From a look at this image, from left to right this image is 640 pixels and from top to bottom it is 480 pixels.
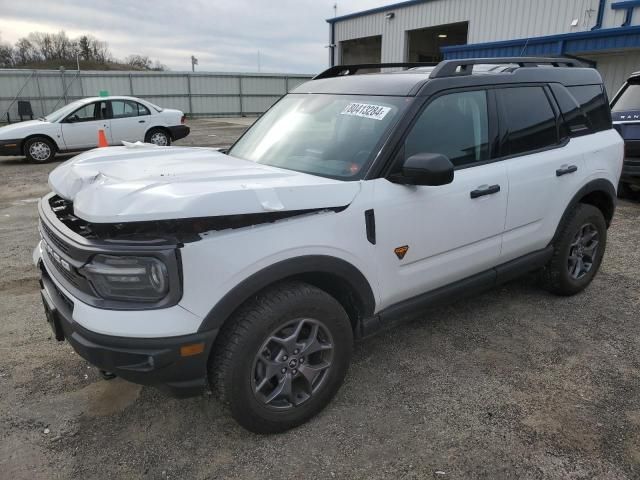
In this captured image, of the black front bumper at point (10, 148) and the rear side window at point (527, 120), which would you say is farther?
the black front bumper at point (10, 148)

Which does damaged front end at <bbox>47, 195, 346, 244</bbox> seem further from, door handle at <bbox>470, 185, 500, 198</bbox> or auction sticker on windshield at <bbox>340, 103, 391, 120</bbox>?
door handle at <bbox>470, 185, 500, 198</bbox>

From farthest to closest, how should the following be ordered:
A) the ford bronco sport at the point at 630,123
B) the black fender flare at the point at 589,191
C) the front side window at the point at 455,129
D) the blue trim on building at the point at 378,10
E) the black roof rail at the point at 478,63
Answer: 1. the blue trim on building at the point at 378,10
2. the ford bronco sport at the point at 630,123
3. the black fender flare at the point at 589,191
4. the black roof rail at the point at 478,63
5. the front side window at the point at 455,129

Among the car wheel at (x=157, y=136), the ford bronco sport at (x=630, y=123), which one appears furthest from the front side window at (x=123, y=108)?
the ford bronco sport at (x=630, y=123)

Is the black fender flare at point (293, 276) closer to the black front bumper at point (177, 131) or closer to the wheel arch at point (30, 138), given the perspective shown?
the wheel arch at point (30, 138)

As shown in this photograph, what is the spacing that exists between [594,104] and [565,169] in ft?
2.72

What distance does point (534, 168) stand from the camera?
11.6 ft

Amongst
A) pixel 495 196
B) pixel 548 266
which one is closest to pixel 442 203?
pixel 495 196

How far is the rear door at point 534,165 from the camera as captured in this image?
136 inches

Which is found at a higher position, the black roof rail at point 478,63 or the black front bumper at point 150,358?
the black roof rail at point 478,63

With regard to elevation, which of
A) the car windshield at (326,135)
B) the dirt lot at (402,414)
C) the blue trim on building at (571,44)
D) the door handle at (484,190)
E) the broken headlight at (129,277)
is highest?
the blue trim on building at (571,44)

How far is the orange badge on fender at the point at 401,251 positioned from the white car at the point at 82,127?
11708 millimetres

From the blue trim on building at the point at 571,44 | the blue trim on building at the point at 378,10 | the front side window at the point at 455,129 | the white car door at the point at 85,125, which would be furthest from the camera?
the blue trim on building at the point at 378,10

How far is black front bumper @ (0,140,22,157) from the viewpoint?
11906 mm

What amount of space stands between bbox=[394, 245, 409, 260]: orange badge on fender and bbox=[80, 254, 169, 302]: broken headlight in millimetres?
1290
